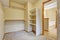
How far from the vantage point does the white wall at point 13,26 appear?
411cm

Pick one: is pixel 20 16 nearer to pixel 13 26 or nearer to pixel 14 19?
pixel 14 19

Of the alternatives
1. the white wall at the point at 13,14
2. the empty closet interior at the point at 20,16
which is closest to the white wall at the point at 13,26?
the empty closet interior at the point at 20,16

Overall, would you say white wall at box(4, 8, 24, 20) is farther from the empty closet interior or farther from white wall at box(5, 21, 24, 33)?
white wall at box(5, 21, 24, 33)

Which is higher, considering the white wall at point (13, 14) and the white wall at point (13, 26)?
the white wall at point (13, 14)

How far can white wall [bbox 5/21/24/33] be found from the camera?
4.11 m

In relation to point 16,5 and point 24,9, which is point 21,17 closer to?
point 24,9

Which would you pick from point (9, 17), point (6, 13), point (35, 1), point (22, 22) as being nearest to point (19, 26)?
point (22, 22)

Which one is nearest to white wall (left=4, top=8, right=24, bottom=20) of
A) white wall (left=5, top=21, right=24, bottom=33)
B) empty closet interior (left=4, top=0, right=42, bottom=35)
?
empty closet interior (left=4, top=0, right=42, bottom=35)

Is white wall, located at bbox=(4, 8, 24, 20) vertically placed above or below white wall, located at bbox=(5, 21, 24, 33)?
above

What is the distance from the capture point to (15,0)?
13.4ft

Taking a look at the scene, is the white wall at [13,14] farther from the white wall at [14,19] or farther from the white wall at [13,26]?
the white wall at [13,26]

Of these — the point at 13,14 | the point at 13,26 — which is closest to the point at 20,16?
the point at 13,14

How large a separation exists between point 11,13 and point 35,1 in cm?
187

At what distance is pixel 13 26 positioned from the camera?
14.3ft
